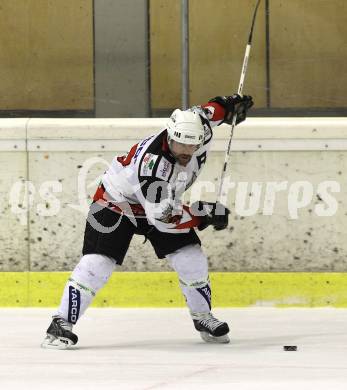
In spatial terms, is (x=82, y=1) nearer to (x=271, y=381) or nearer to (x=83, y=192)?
(x=83, y=192)

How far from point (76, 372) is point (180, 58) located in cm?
369

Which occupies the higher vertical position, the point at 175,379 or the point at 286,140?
the point at 286,140

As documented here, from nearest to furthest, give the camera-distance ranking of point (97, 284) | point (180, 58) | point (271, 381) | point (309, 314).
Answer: point (271, 381), point (97, 284), point (309, 314), point (180, 58)

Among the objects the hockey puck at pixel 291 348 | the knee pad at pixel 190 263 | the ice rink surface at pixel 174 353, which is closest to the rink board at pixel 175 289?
the ice rink surface at pixel 174 353

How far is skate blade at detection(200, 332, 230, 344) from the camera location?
293 inches

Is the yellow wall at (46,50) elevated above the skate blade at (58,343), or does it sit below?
above

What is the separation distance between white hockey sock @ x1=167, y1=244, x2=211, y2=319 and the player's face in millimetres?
487

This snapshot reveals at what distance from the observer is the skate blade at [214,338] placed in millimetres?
7430

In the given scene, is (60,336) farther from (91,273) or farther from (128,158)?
(128,158)

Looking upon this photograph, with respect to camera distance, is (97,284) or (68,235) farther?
(68,235)

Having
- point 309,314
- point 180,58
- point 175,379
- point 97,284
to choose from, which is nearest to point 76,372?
point 175,379

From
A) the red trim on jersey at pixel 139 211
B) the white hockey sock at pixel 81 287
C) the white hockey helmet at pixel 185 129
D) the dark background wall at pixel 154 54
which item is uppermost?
the dark background wall at pixel 154 54

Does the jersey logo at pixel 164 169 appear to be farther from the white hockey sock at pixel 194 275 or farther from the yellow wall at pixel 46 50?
the yellow wall at pixel 46 50

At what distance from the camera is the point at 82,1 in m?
10.2
